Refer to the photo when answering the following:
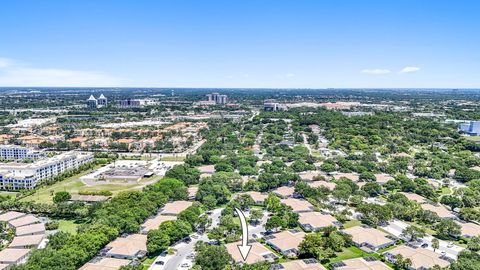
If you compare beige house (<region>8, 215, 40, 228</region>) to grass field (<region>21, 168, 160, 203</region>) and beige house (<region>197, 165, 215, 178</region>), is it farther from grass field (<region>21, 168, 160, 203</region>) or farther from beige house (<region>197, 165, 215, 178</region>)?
beige house (<region>197, 165, 215, 178</region>)

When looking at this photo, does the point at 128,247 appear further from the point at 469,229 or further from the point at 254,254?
the point at 469,229

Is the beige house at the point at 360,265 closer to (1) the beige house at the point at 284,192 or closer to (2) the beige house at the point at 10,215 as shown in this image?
(1) the beige house at the point at 284,192

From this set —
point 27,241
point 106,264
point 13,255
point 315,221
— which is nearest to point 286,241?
point 315,221

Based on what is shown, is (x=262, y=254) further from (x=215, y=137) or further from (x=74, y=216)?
(x=215, y=137)

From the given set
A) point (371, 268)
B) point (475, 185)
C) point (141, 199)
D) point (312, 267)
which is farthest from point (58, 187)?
point (475, 185)

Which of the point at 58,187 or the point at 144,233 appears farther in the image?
the point at 58,187

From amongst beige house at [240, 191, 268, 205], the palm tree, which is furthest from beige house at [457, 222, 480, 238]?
beige house at [240, 191, 268, 205]
